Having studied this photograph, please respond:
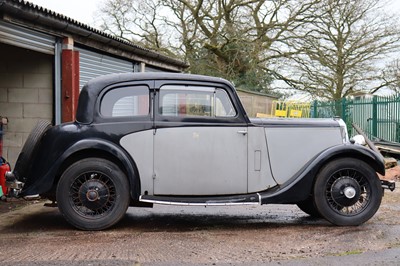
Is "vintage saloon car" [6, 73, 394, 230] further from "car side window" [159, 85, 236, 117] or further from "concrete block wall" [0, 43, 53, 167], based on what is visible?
"concrete block wall" [0, 43, 53, 167]

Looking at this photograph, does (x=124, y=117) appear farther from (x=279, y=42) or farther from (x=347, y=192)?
(x=279, y=42)

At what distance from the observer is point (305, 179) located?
6105mm

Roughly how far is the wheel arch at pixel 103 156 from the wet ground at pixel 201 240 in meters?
0.58

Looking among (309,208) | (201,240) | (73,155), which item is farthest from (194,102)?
(309,208)

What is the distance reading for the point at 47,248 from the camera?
5020mm

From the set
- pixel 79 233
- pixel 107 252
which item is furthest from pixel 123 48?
pixel 107 252

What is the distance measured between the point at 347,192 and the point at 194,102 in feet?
7.02

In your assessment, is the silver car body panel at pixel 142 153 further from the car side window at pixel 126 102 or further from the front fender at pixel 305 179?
the front fender at pixel 305 179

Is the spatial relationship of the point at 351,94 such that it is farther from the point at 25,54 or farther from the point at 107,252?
the point at 107,252

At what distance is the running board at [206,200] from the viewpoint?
590cm

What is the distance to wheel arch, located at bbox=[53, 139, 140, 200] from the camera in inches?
229

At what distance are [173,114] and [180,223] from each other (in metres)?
1.46

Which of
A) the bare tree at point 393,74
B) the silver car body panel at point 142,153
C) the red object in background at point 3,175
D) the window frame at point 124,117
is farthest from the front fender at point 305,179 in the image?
the bare tree at point 393,74

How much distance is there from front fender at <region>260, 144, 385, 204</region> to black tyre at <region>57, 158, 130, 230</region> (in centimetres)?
171
